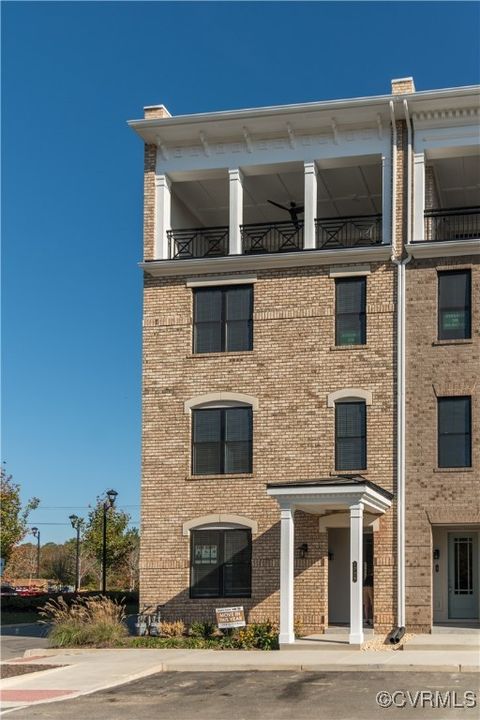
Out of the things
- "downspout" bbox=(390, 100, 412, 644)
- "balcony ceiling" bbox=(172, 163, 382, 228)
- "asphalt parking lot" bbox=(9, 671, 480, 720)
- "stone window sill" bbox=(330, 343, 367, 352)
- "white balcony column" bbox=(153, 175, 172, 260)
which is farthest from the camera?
"balcony ceiling" bbox=(172, 163, 382, 228)

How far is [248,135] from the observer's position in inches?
1099

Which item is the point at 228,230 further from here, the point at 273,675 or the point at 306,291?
the point at 273,675

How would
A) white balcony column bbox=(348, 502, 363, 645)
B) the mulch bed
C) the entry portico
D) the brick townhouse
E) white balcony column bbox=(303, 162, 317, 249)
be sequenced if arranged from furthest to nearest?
white balcony column bbox=(303, 162, 317, 249)
the brick townhouse
the entry portico
white balcony column bbox=(348, 502, 363, 645)
the mulch bed

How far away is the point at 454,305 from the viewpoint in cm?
2634

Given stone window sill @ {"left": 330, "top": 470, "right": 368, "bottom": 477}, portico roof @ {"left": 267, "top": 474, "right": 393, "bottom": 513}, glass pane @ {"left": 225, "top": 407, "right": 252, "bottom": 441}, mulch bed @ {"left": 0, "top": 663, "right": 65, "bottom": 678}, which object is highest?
glass pane @ {"left": 225, "top": 407, "right": 252, "bottom": 441}

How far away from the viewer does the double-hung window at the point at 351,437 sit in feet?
86.1

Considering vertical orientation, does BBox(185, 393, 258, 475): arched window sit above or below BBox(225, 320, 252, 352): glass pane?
below

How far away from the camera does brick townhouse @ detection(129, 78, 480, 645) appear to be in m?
25.8

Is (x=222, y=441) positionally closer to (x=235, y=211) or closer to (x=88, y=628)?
(x=88, y=628)

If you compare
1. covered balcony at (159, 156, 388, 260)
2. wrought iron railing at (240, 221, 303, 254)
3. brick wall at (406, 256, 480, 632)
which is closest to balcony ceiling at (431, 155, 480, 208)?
covered balcony at (159, 156, 388, 260)

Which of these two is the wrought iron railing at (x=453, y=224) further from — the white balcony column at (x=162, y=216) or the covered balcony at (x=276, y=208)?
the white balcony column at (x=162, y=216)

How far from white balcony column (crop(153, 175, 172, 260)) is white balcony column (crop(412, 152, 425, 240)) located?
665cm

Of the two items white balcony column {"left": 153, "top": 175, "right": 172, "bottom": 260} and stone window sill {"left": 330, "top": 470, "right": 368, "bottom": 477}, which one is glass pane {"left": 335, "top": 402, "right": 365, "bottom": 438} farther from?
white balcony column {"left": 153, "top": 175, "right": 172, "bottom": 260}

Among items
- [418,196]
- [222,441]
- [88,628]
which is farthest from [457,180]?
[88,628]
